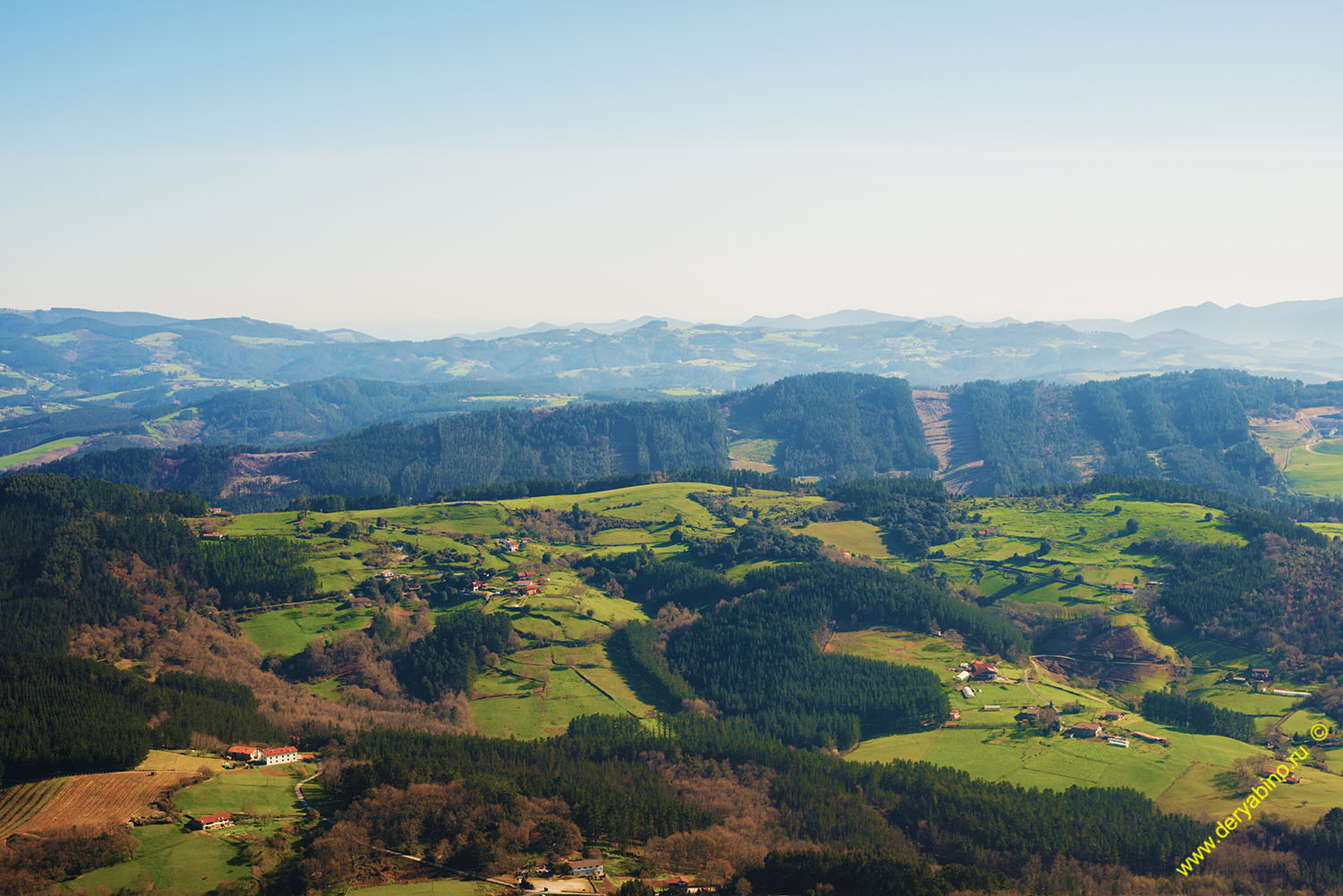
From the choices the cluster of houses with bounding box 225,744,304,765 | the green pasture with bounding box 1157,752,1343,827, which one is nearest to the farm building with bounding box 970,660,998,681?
the green pasture with bounding box 1157,752,1343,827

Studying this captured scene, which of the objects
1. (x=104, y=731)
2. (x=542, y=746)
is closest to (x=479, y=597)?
(x=542, y=746)

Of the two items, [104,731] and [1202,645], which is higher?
[104,731]

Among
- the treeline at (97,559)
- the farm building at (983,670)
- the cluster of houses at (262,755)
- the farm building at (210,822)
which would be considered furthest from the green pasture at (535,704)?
the farm building at (983,670)

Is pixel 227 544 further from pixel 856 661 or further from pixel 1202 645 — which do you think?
pixel 1202 645

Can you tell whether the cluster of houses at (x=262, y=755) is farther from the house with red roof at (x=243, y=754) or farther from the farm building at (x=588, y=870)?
the farm building at (x=588, y=870)

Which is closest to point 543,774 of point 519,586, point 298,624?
point 298,624

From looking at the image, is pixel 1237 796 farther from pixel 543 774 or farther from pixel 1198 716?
pixel 543 774
